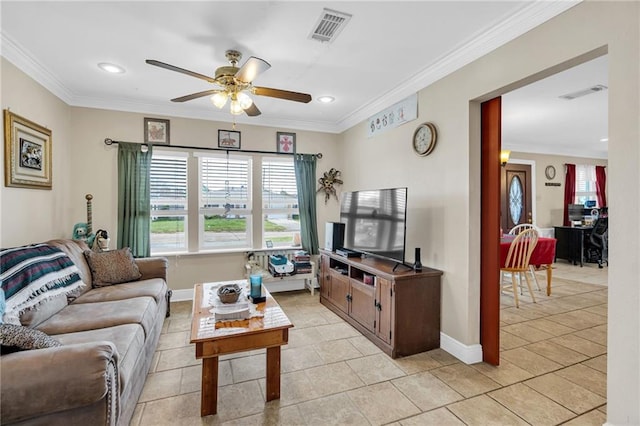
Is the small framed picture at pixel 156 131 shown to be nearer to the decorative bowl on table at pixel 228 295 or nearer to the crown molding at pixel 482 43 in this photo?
the decorative bowl on table at pixel 228 295

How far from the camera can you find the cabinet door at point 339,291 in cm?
346

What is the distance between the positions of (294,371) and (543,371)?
195cm

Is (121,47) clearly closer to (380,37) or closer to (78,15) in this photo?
(78,15)

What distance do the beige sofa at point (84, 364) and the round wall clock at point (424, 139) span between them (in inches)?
110

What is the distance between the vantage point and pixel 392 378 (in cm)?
234

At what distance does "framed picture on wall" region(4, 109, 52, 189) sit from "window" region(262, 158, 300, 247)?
2.43 m

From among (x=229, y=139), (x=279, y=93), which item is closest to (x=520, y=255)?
(x=279, y=93)

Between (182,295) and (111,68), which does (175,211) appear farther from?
(111,68)

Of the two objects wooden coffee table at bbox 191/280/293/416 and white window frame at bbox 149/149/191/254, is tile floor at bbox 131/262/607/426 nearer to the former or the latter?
wooden coffee table at bbox 191/280/293/416

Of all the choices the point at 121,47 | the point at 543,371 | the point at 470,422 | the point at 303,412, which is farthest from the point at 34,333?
the point at 543,371

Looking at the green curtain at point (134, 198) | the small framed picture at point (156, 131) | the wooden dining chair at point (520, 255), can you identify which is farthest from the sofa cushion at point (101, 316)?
the wooden dining chair at point (520, 255)

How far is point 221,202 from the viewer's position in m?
4.42

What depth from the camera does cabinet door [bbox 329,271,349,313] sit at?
3.46m

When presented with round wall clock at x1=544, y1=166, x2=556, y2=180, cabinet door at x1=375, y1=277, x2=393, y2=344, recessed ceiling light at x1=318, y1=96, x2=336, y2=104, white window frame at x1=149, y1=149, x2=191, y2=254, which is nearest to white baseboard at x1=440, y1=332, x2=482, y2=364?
cabinet door at x1=375, y1=277, x2=393, y2=344
